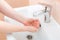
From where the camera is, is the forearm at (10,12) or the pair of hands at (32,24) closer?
the pair of hands at (32,24)

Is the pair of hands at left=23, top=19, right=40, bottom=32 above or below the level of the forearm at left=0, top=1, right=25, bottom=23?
below

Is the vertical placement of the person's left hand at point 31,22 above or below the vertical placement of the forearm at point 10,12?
below

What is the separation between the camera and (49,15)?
3.04 feet

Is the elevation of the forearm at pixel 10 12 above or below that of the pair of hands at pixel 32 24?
above

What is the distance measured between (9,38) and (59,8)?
0.38 m

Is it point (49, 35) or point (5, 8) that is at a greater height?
point (5, 8)

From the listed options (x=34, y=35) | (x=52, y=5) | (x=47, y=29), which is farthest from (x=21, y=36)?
(x=52, y=5)

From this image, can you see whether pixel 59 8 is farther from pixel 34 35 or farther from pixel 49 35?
pixel 34 35

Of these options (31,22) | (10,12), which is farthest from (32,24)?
(10,12)

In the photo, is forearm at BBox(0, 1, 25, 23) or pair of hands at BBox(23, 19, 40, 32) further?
forearm at BBox(0, 1, 25, 23)

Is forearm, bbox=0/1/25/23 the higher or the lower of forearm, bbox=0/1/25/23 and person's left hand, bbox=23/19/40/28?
the higher

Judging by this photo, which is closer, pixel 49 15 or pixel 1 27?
pixel 1 27

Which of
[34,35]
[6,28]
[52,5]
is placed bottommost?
[34,35]

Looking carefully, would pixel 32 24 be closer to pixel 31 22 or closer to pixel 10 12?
pixel 31 22
